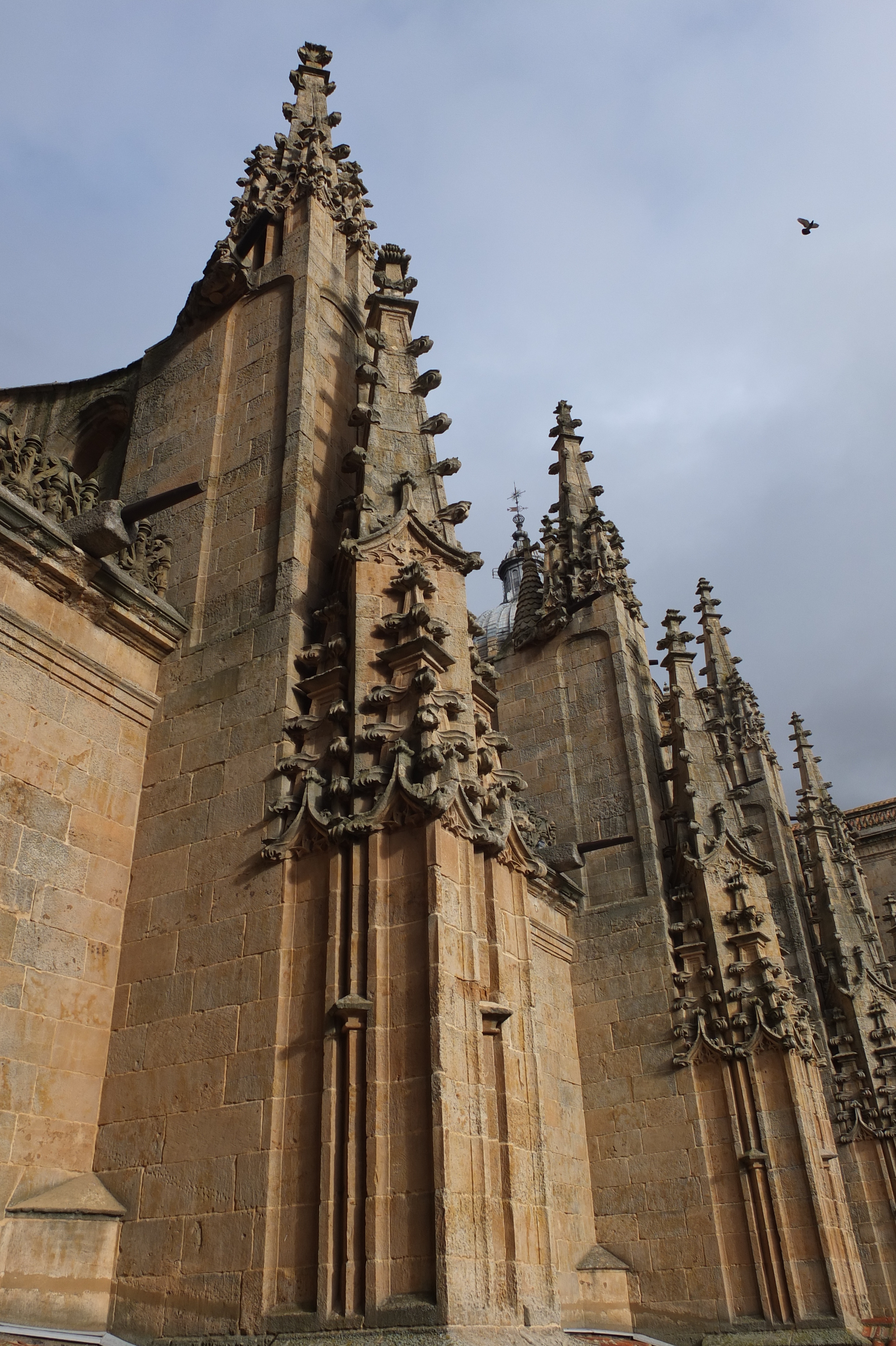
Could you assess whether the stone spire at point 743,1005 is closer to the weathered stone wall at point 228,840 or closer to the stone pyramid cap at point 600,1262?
the stone pyramid cap at point 600,1262

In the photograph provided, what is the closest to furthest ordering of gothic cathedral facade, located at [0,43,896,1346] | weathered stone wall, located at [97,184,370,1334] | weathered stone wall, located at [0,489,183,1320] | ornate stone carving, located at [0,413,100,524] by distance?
gothic cathedral facade, located at [0,43,896,1346] < weathered stone wall, located at [97,184,370,1334] < weathered stone wall, located at [0,489,183,1320] < ornate stone carving, located at [0,413,100,524]

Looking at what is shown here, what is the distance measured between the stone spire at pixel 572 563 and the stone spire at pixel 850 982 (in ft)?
28.0

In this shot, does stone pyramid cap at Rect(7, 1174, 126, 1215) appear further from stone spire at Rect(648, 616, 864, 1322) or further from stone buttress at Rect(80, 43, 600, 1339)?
stone spire at Rect(648, 616, 864, 1322)

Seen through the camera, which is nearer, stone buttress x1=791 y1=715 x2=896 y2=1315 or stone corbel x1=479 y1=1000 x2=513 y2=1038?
stone corbel x1=479 y1=1000 x2=513 y2=1038

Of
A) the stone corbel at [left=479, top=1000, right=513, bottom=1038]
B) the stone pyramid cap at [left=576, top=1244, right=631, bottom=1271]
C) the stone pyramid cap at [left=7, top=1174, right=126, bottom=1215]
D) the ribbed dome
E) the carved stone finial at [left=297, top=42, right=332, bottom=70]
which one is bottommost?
the stone pyramid cap at [left=576, top=1244, right=631, bottom=1271]

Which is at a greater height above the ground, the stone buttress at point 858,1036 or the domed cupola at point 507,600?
the domed cupola at point 507,600

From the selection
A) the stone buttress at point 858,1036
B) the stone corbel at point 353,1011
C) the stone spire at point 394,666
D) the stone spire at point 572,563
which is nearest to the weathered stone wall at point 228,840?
the stone corbel at point 353,1011

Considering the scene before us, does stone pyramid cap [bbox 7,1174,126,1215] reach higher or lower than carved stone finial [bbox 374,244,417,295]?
lower

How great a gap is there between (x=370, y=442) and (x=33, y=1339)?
793 centimetres

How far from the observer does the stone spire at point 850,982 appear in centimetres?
1961

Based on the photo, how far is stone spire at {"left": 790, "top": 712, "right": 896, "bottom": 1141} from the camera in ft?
64.3

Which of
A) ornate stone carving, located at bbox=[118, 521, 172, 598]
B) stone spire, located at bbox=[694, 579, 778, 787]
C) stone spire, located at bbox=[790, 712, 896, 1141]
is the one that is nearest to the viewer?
ornate stone carving, located at bbox=[118, 521, 172, 598]

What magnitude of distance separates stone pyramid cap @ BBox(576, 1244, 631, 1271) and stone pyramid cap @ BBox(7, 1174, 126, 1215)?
6.29 meters

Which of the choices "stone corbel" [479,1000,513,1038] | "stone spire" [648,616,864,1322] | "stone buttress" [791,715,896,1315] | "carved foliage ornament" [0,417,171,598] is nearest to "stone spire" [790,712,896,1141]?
"stone buttress" [791,715,896,1315]
